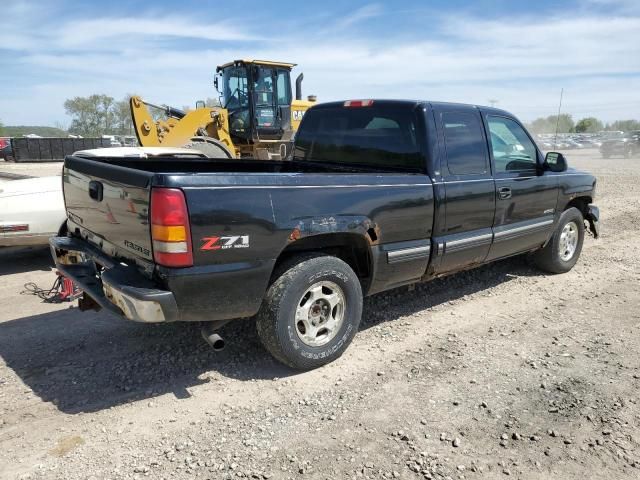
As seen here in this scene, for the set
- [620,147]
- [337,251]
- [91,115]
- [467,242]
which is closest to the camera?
[337,251]

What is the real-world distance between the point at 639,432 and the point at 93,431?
Result: 10.5ft

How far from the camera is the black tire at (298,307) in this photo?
3.41 meters

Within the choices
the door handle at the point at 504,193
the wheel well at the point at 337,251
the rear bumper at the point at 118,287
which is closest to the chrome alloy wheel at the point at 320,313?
the wheel well at the point at 337,251

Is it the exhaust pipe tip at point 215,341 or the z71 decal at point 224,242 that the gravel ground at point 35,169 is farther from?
the z71 decal at point 224,242

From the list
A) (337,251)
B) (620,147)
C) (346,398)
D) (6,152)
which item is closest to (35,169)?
(6,152)

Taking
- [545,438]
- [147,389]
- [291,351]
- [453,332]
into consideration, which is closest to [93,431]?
[147,389]

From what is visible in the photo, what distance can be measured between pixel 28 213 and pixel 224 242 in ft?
12.7

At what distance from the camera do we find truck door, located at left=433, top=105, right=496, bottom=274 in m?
4.34

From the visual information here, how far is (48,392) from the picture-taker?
338 cm

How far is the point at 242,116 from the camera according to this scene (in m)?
12.3

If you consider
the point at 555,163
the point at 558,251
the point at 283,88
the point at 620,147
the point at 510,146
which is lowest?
the point at 620,147

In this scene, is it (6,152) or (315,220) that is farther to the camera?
(6,152)

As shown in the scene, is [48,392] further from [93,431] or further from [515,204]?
[515,204]

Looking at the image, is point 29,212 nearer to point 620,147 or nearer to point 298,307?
point 298,307
